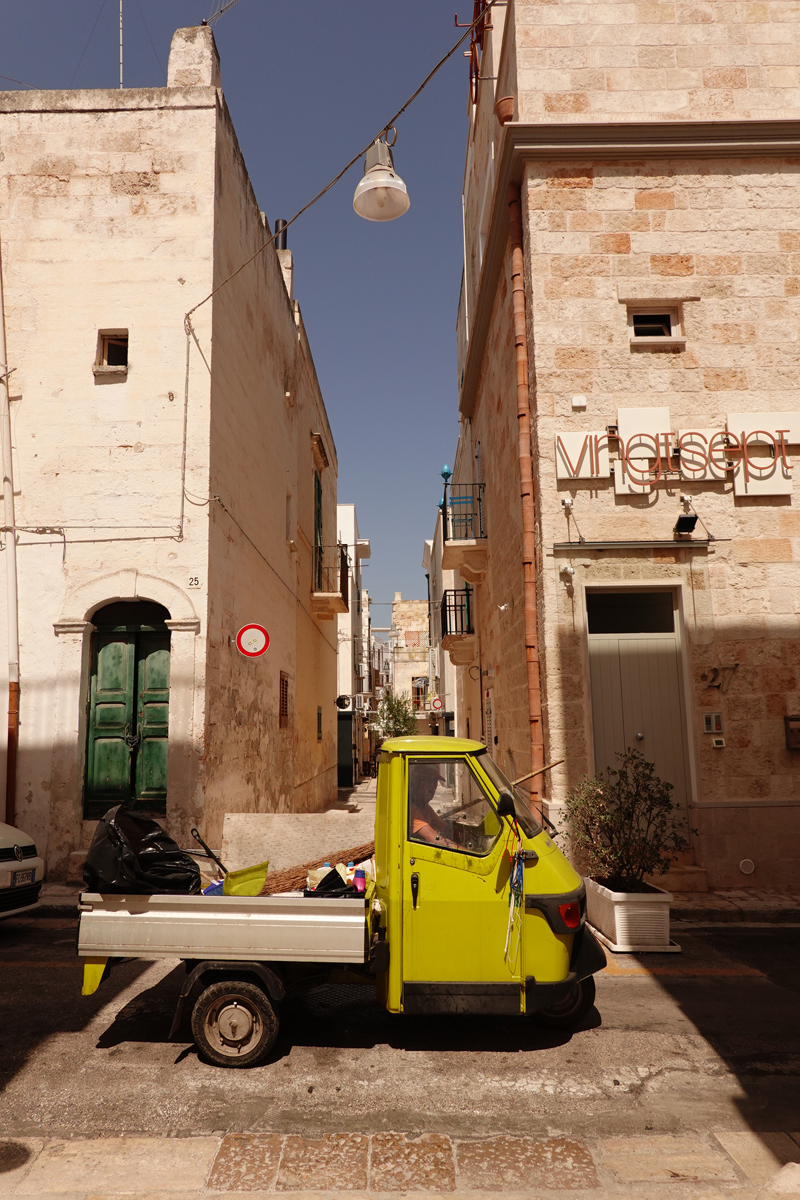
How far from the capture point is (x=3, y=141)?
405 inches

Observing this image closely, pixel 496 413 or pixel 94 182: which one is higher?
pixel 94 182

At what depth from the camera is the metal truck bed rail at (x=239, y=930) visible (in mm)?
4129

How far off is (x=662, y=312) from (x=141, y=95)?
755cm

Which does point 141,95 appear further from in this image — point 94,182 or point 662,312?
point 662,312

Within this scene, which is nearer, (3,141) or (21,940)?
(21,940)

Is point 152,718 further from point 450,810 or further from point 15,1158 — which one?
point 15,1158

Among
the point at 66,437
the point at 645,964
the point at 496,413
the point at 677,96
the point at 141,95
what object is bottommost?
the point at 645,964

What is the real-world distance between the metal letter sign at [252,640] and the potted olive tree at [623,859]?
4.51 metres

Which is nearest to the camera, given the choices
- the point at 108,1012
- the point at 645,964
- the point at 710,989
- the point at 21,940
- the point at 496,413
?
the point at 108,1012

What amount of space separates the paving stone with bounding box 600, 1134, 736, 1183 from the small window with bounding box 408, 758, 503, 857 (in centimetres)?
146

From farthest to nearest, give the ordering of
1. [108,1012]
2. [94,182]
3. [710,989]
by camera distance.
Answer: [94,182] → [710,989] → [108,1012]

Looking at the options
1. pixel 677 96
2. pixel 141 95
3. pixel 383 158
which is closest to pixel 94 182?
pixel 141 95

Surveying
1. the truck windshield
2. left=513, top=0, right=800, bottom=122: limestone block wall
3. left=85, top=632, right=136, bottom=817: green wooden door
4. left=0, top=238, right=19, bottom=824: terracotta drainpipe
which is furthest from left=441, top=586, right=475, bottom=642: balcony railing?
the truck windshield

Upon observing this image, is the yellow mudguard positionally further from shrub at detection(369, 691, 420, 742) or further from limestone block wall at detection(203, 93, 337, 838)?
shrub at detection(369, 691, 420, 742)
